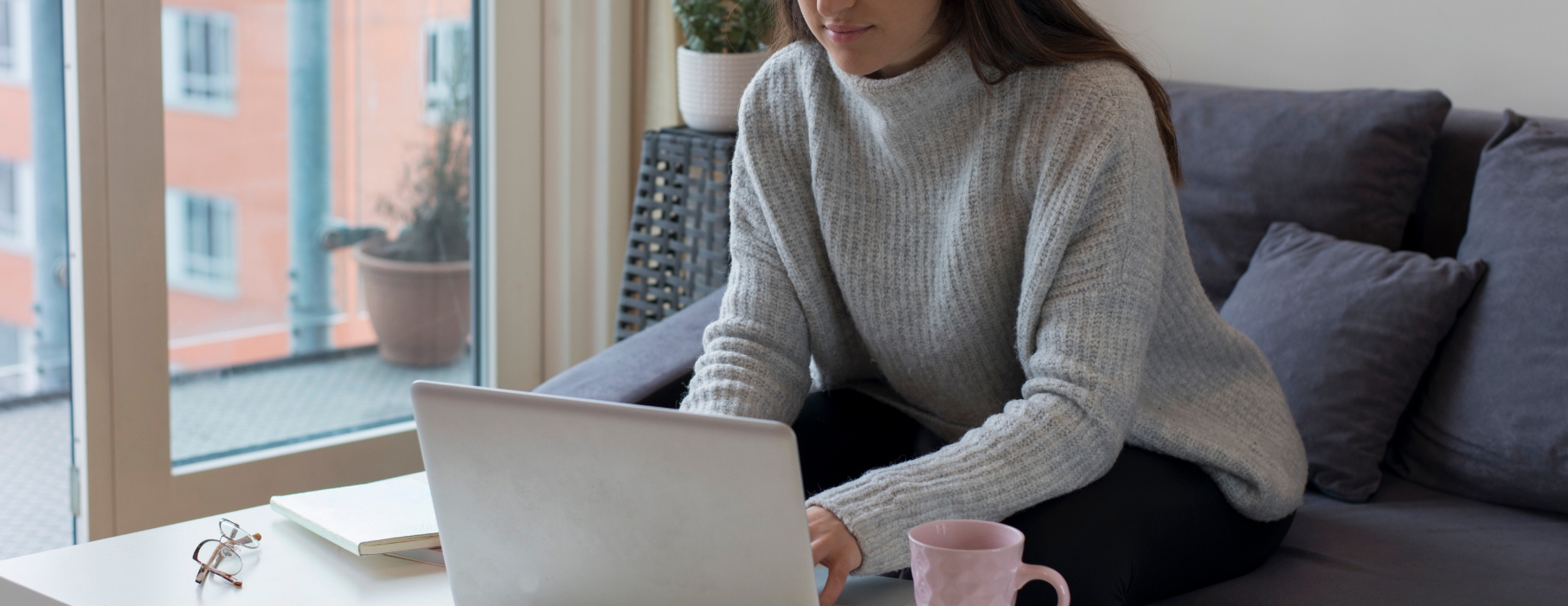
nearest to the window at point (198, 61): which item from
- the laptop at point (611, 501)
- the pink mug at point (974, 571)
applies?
the laptop at point (611, 501)

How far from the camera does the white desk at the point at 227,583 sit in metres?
0.87

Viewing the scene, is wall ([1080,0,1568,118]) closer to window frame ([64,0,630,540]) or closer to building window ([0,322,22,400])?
window frame ([64,0,630,540])

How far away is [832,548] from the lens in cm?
90

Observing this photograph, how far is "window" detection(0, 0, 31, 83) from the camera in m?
1.64

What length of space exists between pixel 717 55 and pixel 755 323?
865 millimetres

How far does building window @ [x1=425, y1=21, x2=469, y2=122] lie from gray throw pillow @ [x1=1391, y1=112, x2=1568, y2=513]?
1.57 m

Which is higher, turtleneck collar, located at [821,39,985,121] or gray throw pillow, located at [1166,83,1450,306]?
turtleneck collar, located at [821,39,985,121]

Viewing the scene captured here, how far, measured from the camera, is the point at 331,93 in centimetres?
204

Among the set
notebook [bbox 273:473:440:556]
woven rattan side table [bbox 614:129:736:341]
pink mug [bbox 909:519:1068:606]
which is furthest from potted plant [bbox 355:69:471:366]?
pink mug [bbox 909:519:1068:606]

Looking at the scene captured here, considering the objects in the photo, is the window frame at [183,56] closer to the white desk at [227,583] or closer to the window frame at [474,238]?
the window frame at [474,238]

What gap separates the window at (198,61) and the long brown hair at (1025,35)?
1.18 meters

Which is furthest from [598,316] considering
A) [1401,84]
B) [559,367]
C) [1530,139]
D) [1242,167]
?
[1530,139]

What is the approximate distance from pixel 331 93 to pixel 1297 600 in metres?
1.61

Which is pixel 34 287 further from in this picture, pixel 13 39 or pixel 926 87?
pixel 926 87
